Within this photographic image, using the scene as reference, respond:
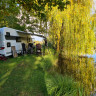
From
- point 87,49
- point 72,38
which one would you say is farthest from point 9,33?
point 87,49

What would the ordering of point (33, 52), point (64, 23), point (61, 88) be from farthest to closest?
point (33, 52)
point (64, 23)
point (61, 88)

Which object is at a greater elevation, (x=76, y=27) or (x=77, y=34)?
(x=76, y=27)

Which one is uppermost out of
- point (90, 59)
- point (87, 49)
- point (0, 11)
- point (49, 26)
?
point (0, 11)

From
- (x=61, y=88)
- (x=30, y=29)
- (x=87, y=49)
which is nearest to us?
(x=61, y=88)

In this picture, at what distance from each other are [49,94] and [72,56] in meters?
3.67

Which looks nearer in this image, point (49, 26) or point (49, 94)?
point (49, 94)

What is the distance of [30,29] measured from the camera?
57.1 feet

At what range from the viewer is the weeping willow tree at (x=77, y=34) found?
4.96m

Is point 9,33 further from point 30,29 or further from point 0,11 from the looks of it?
point 30,29

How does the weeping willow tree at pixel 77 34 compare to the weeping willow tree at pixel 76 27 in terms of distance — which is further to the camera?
the weeping willow tree at pixel 76 27

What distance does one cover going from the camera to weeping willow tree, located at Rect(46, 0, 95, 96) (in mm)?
4957

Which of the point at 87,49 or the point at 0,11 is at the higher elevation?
the point at 0,11

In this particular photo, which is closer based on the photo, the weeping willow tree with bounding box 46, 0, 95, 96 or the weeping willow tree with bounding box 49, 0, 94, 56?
the weeping willow tree with bounding box 46, 0, 95, 96

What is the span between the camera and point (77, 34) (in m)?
5.38
